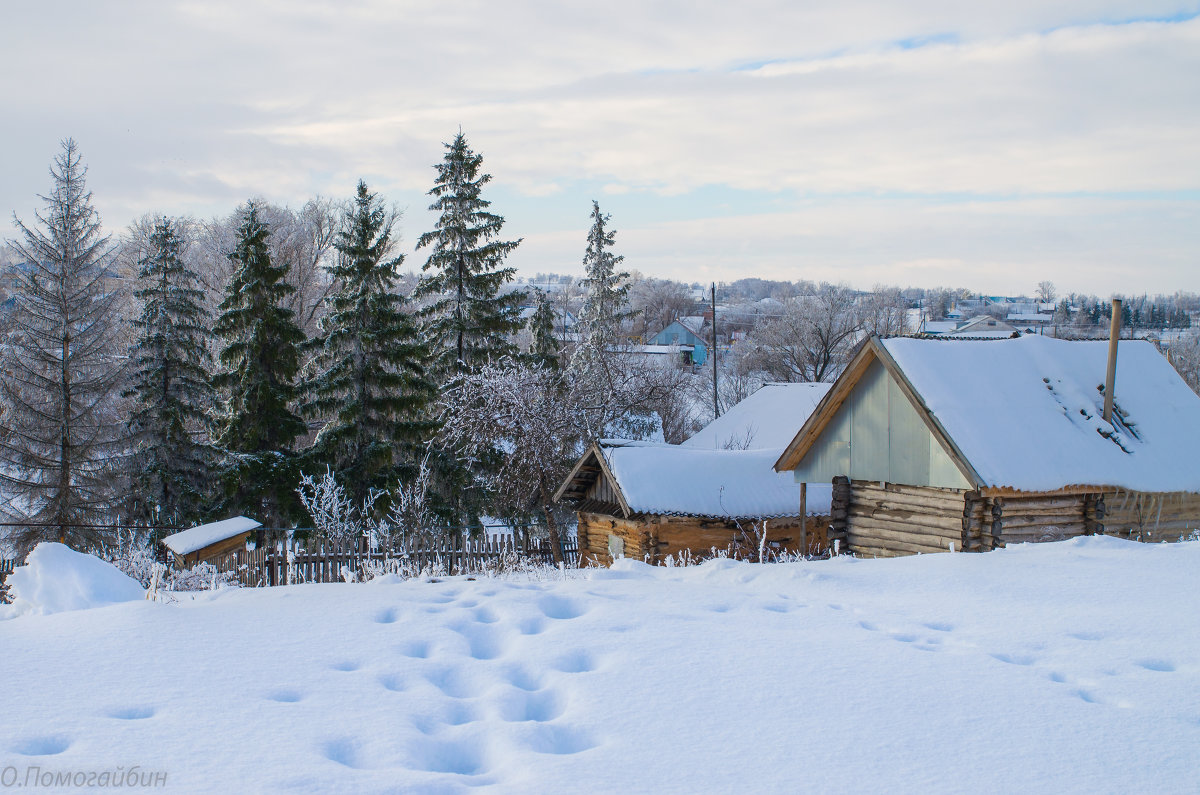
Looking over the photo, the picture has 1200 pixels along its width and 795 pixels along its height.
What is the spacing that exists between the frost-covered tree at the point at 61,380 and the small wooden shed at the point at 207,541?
33.5 feet

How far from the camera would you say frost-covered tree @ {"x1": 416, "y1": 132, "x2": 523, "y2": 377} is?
2759cm

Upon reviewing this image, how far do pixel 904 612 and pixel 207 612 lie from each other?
5.33m

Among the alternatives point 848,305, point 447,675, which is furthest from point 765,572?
point 848,305

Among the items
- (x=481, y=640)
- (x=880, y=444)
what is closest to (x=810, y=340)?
(x=880, y=444)

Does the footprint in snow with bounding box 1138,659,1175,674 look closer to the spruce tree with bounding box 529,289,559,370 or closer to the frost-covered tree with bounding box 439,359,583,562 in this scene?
the frost-covered tree with bounding box 439,359,583,562

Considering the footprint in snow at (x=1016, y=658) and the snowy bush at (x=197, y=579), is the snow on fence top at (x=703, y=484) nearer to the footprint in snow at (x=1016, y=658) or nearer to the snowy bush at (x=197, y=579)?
the snowy bush at (x=197, y=579)

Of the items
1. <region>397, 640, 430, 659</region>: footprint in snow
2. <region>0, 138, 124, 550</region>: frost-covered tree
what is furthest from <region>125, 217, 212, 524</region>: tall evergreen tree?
<region>397, 640, 430, 659</region>: footprint in snow

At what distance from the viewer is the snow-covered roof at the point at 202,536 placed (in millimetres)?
12797

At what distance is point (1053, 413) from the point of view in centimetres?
1497

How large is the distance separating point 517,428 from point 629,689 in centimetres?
1805

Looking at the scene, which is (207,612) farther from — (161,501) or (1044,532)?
(161,501)

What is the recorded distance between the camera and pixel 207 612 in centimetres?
644

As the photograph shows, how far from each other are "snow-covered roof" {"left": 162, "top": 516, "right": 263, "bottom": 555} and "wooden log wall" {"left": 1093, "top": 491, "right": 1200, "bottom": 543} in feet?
48.5

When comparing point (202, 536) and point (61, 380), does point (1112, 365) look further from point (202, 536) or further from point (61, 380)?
point (61, 380)
